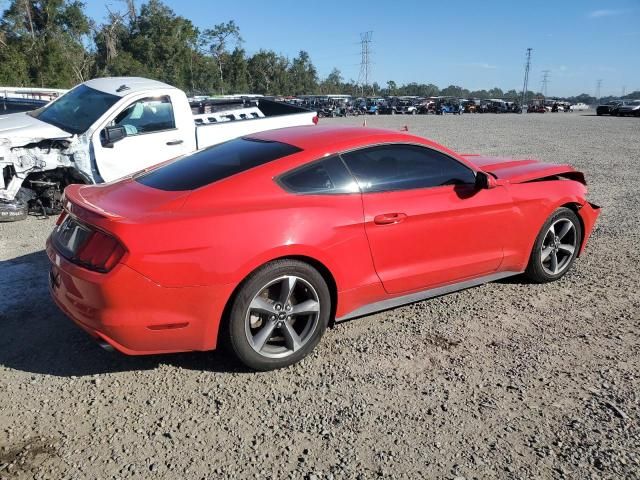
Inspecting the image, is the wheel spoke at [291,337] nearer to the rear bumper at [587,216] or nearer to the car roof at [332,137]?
the car roof at [332,137]

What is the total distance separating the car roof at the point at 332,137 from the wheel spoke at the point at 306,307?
3.54 ft

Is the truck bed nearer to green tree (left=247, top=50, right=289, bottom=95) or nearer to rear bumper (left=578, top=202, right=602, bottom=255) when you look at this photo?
rear bumper (left=578, top=202, right=602, bottom=255)

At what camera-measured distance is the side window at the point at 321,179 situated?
11.5 ft

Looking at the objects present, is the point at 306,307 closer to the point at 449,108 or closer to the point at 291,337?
the point at 291,337

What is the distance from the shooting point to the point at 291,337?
11.2ft

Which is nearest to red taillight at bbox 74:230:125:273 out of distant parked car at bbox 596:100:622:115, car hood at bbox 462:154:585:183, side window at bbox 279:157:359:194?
side window at bbox 279:157:359:194

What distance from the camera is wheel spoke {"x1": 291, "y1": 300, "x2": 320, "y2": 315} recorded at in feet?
11.2

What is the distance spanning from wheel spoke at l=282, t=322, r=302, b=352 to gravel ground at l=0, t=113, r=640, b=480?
0.16 metres

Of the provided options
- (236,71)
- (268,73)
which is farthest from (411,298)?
(268,73)

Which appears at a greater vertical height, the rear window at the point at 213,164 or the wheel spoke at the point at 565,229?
the rear window at the point at 213,164

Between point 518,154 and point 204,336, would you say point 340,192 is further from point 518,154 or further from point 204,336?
point 518,154

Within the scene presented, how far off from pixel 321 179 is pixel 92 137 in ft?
15.1

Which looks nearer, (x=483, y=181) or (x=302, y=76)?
(x=483, y=181)

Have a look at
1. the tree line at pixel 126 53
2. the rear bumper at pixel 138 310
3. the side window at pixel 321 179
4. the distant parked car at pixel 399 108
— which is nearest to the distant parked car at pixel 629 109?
the distant parked car at pixel 399 108
